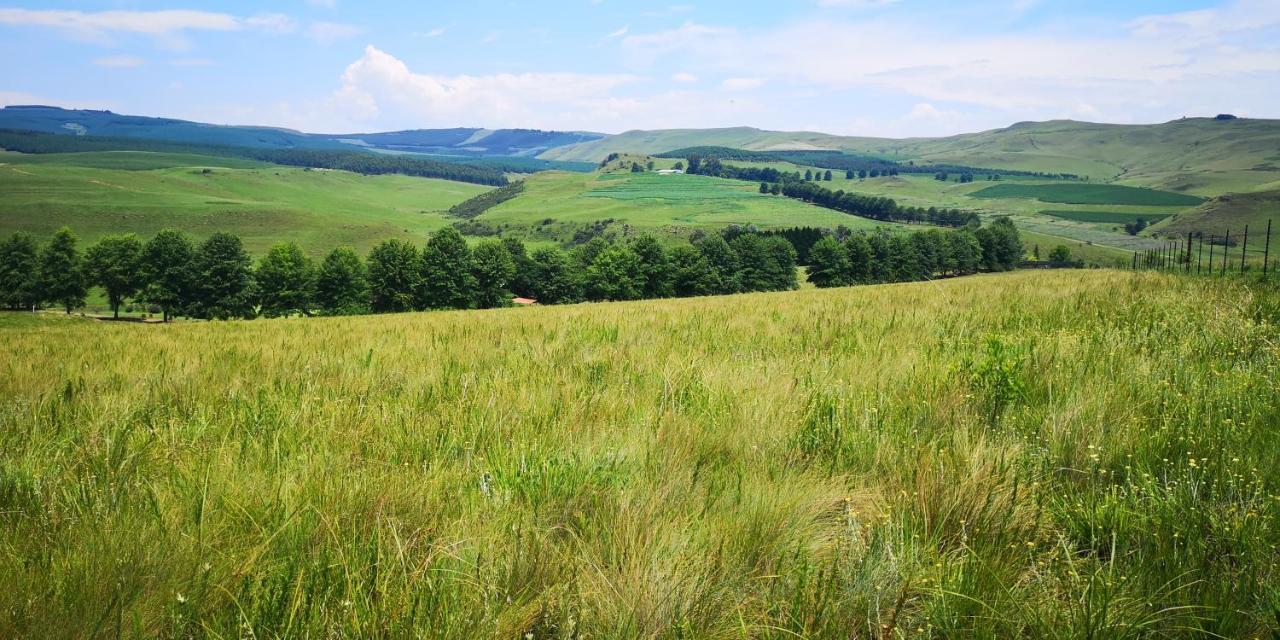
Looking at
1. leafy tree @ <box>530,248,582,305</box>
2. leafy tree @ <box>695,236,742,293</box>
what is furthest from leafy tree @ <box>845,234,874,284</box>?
leafy tree @ <box>530,248,582,305</box>

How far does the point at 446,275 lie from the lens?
73.2 meters

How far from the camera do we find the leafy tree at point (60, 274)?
71.8 metres

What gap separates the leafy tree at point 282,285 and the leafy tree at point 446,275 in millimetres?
12937

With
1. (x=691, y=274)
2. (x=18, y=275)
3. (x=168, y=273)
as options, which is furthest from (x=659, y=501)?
(x=18, y=275)

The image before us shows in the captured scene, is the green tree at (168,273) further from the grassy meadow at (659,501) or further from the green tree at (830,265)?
the green tree at (830,265)

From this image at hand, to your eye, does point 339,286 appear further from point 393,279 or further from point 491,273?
point 491,273

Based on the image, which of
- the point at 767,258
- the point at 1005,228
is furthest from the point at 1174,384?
the point at 1005,228

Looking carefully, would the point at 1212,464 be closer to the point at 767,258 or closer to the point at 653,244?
the point at 653,244

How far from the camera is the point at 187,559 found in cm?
167

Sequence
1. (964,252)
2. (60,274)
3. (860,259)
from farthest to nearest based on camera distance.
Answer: (964,252), (860,259), (60,274)

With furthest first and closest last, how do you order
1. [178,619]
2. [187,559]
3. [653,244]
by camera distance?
[653,244] → [187,559] → [178,619]

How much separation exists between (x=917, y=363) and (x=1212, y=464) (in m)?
1.92

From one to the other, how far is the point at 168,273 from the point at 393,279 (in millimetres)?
24122

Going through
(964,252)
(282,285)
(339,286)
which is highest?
(964,252)
